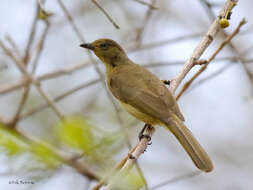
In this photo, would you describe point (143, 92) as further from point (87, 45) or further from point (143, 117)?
point (87, 45)

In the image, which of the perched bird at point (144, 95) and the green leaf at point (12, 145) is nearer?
the green leaf at point (12, 145)

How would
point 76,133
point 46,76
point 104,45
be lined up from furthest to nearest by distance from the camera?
point 104,45
point 46,76
point 76,133

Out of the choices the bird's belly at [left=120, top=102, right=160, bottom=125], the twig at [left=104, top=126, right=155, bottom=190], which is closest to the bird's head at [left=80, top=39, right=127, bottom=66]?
the bird's belly at [left=120, top=102, right=160, bottom=125]

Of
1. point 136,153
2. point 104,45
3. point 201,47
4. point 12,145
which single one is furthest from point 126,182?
point 104,45

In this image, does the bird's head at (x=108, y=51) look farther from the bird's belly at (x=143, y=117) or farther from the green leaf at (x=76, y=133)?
the green leaf at (x=76, y=133)

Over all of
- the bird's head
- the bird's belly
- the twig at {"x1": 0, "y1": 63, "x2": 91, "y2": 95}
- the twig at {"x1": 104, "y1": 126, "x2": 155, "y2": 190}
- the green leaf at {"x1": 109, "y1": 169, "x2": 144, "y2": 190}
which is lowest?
the green leaf at {"x1": 109, "y1": 169, "x2": 144, "y2": 190}

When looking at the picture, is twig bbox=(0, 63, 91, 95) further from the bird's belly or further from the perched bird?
the bird's belly

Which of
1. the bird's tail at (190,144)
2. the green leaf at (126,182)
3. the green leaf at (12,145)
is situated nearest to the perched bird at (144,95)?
the bird's tail at (190,144)

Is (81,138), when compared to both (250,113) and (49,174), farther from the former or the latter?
(250,113)
